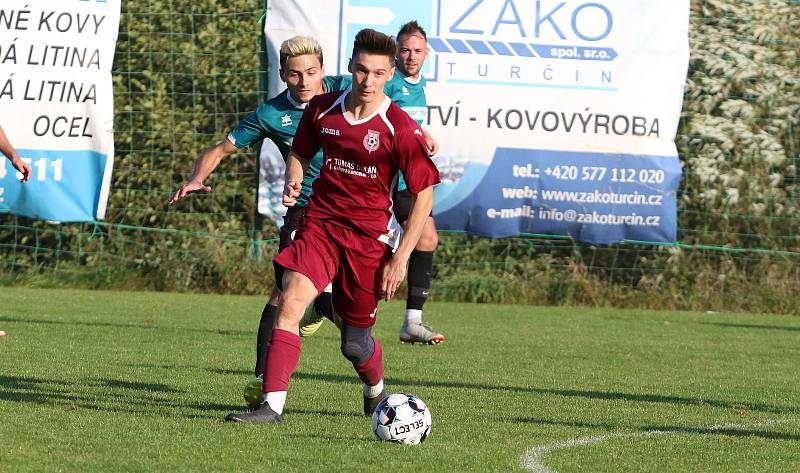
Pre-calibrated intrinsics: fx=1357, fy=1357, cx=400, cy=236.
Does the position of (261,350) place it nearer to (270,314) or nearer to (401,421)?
(270,314)

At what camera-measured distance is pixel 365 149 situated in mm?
5906

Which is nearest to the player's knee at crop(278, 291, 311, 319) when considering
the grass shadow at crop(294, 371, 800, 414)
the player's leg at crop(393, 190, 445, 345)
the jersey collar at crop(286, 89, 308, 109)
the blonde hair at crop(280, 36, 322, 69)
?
the blonde hair at crop(280, 36, 322, 69)

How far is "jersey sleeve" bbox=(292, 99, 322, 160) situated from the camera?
6.11 meters

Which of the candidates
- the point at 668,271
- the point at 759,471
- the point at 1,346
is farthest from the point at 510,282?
the point at 759,471

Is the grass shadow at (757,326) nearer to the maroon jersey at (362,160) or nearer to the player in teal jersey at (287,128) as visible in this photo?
the player in teal jersey at (287,128)

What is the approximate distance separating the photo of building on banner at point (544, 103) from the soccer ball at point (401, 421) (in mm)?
8399

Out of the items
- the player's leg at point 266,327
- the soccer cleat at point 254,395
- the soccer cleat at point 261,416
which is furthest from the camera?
the player's leg at point 266,327

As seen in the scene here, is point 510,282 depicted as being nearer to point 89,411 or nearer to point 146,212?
point 146,212

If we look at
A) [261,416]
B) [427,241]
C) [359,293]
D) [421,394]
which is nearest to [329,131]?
[359,293]

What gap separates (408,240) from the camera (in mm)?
5871

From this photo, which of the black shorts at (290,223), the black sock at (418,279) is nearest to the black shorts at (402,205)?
the black sock at (418,279)

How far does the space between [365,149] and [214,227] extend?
8.96m

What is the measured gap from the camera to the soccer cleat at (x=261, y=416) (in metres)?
5.75

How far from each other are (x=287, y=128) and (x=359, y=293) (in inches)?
58.3
